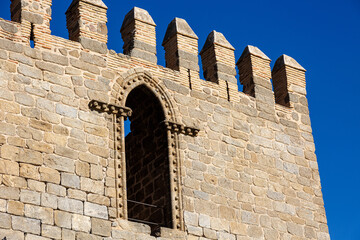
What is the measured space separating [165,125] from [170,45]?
69.5 inches

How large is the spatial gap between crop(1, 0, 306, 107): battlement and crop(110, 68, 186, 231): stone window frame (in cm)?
43

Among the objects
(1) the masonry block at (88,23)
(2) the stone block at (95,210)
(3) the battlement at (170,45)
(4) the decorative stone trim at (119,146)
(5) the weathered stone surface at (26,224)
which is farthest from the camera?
(1) the masonry block at (88,23)

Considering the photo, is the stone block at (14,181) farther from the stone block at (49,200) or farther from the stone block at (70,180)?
the stone block at (70,180)

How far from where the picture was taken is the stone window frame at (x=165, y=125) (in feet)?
48.9

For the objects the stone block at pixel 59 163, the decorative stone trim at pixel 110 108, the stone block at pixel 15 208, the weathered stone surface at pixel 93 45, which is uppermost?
the weathered stone surface at pixel 93 45

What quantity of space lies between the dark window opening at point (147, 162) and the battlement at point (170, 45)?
775mm

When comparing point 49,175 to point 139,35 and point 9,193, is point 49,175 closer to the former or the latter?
point 9,193

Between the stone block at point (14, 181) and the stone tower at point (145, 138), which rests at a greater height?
the stone tower at point (145, 138)

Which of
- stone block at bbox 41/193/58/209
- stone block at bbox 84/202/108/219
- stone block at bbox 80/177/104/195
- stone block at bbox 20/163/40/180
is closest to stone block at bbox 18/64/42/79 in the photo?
stone block at bbox 20/163/40/180

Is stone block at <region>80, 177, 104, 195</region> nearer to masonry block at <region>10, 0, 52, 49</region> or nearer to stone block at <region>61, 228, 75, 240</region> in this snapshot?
stone block at <region>61, 228, 75, 240</region>

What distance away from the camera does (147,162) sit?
1630cm

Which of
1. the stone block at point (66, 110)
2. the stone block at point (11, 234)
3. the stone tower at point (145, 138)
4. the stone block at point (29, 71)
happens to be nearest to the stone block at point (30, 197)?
the stone tower at point (145, 138)

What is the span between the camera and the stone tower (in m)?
14.2

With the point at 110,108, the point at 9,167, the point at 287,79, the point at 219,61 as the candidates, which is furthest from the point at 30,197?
the point at 287,79
